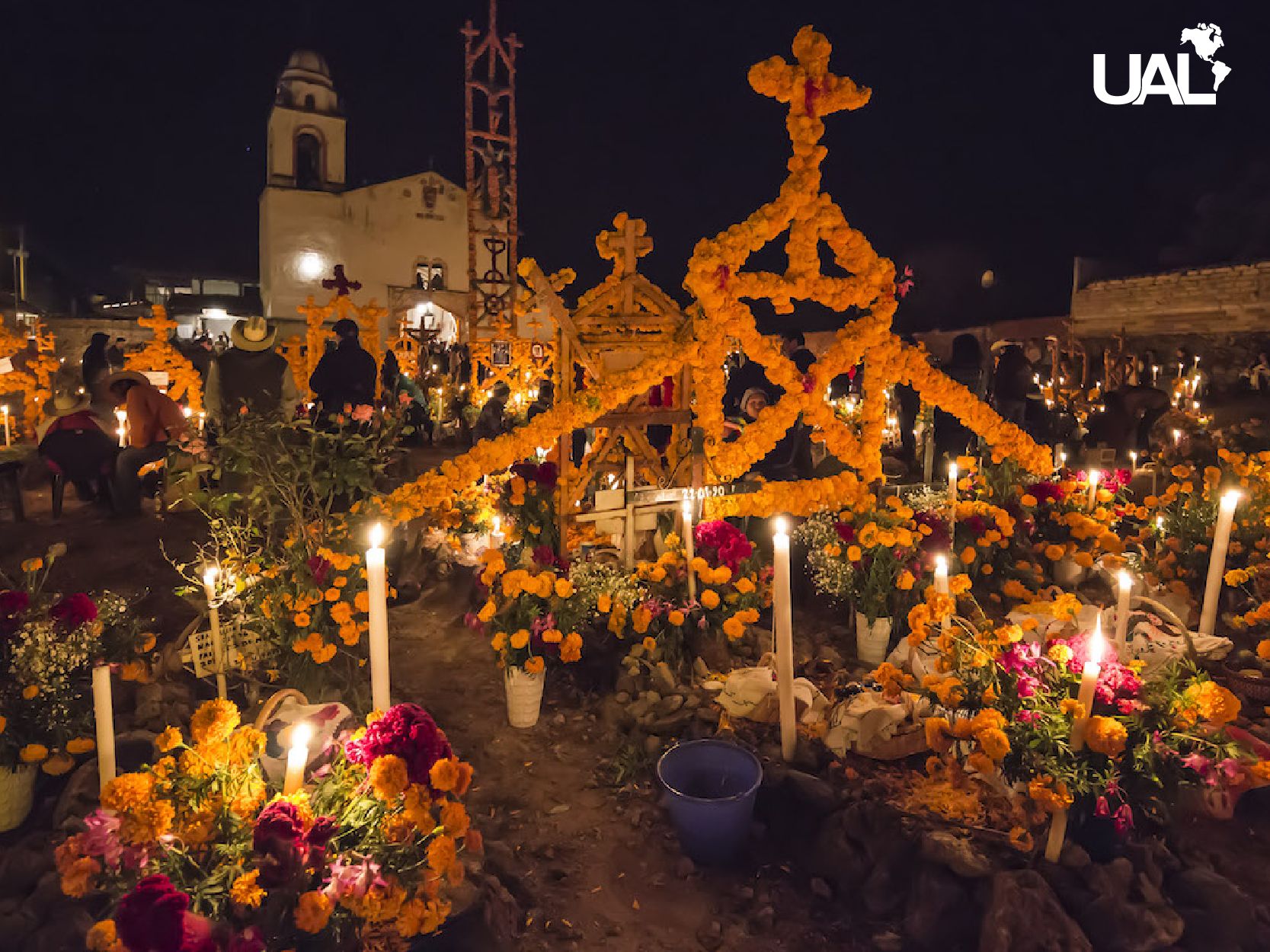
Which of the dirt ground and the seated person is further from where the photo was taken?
the seated person

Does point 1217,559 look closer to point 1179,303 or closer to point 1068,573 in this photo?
point 1068,573

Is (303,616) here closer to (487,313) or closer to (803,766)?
(803,766)

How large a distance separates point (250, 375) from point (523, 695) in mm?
5058

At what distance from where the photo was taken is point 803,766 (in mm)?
3475

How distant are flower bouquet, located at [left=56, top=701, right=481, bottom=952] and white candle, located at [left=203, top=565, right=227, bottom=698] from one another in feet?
5.42

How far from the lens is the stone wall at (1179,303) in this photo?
14.6m

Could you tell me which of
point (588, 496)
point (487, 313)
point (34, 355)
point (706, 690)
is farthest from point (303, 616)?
point (487, 313)

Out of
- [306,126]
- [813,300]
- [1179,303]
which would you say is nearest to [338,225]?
[306,126]

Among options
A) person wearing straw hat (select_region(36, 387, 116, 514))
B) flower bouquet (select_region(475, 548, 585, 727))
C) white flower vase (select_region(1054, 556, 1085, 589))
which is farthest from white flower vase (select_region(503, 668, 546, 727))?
person wearing straw hat (select_region(36, 387, 116, 514))

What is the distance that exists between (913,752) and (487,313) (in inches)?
691

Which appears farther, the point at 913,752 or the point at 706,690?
the point at 706,690

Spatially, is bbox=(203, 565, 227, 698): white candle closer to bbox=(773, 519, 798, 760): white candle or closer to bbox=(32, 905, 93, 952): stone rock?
bbox=(32, 905, 93, 952): stone rock

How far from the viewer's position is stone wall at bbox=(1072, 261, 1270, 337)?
14578mm

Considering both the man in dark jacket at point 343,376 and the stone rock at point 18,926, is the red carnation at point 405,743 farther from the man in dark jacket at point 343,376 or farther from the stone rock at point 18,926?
the man in dark jacket at point 343,376
